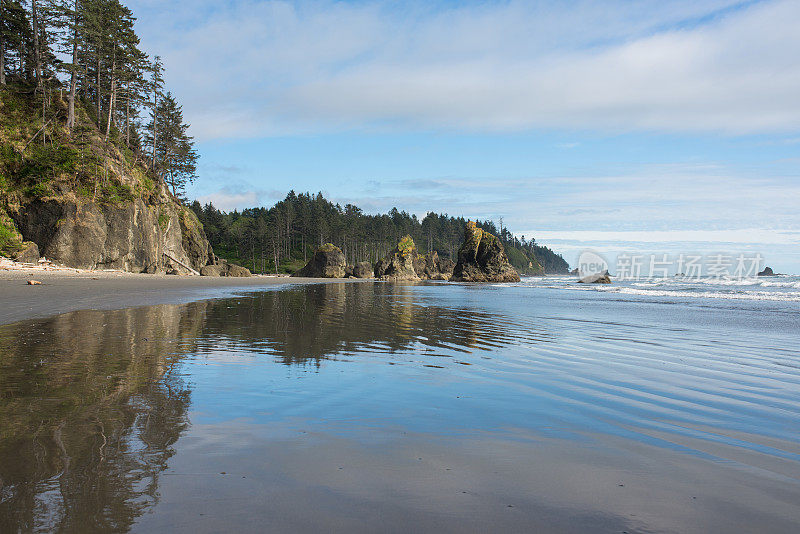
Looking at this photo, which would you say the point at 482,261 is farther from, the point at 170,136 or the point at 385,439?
the point at 385,439

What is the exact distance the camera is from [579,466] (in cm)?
315

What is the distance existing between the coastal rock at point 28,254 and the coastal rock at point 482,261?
74.5 meters

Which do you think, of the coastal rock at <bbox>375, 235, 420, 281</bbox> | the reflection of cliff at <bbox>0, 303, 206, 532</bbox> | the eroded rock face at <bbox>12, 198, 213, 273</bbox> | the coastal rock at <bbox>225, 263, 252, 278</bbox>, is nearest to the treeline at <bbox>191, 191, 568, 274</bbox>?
the coastal rock at <bbox>375, 235, 420, 281</bbox>

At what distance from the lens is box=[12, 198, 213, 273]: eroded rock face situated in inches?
1238

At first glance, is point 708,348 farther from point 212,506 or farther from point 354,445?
point 212,506

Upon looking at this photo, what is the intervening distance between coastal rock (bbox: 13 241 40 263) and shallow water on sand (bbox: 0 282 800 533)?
25.5 m

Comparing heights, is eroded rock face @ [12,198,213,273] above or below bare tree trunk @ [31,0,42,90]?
below

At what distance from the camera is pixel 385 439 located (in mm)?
3619

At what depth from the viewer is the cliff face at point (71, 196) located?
31.3 meters

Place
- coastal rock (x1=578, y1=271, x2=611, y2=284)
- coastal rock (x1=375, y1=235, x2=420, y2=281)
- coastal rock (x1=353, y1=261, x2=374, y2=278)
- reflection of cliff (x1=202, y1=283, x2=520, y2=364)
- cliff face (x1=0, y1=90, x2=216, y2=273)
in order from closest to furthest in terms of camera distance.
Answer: reflection of cliff (x1=202, y1=283, x2=520, y2=364) < cliff face (x1=0, y1=90, x2=216, y2=273) < coastal rock (x1=578, y1=271, x2=611, y2=284) < coastal rock (x1=353, y1=261, x2=374, y2=278) < coastal rock (x1=375, y1=235, x2=420, y2=281)

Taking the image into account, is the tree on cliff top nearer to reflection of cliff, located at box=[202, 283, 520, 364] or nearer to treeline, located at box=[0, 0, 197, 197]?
treeline, located at box=[0, 0, 197, 197]

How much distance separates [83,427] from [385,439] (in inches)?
99.7

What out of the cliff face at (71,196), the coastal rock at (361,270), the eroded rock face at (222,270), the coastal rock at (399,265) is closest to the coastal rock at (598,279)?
the coastal rock at (399,265)

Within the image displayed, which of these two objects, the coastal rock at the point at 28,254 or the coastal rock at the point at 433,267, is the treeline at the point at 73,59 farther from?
the coastal rock at the point at 433,267
